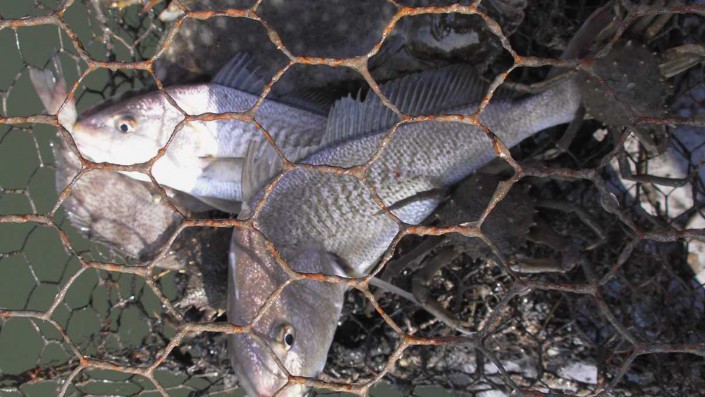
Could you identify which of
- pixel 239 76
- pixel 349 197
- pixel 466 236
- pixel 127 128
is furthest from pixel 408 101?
pixel 127 128

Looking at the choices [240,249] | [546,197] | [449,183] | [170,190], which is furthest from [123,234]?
[546,197]

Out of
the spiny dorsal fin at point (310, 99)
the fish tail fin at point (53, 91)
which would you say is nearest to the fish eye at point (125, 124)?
the fish tail fin at point (53, 91)

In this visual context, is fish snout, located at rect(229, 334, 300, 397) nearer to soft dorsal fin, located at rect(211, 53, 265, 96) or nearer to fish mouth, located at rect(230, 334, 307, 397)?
fish mouth, located at rect(230, 334, 307, 397)

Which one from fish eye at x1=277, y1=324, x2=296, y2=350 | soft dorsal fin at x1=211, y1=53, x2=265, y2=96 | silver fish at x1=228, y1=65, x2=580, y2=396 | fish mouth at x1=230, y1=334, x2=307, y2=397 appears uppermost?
soft dorsal fin at x1=211, y1=53, x2=265, y2=96

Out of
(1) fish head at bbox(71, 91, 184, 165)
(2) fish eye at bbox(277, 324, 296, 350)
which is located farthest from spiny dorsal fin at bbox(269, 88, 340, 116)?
(2) fish eye at bbox(277, 324, 296, 350)

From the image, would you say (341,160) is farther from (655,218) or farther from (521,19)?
(655,218)

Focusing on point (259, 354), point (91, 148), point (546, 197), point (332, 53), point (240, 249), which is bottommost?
point (259, 354)

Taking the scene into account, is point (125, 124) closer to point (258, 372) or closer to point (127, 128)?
point (127, 128)
